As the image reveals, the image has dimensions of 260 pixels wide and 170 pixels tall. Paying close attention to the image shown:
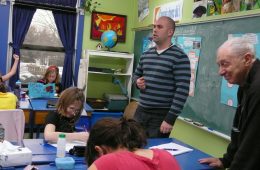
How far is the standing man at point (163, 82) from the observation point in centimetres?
260

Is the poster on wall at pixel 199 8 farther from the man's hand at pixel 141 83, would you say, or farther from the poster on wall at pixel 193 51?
the man's hand at pixel 141 83

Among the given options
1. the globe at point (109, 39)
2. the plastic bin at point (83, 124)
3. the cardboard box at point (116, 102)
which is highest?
the globe at point (109, 39)

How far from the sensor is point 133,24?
5844 mm

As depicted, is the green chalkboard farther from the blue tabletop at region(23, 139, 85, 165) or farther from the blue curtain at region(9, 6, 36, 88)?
the blue curtain at region(9, 6, 36, 88)

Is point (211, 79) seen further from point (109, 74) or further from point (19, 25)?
point (19, 25)

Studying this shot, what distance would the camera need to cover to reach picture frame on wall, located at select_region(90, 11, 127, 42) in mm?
5559

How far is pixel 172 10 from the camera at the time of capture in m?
4.42

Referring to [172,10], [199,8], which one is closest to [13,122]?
[199,8]

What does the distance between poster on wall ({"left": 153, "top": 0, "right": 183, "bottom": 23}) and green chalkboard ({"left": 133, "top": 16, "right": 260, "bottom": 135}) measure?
0.37 metres

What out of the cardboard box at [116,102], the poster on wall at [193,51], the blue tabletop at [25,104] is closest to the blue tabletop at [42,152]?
the blue tabletop at [25,104]

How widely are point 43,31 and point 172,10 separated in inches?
98.0

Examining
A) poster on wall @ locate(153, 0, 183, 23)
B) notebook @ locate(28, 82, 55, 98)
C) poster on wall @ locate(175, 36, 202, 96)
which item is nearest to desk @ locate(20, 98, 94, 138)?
notebook @ locate(28, 82, 55, 98)

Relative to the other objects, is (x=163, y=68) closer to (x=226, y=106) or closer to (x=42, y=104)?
(x=226, y=106)

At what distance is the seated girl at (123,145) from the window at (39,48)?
15.0 feet
